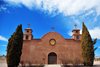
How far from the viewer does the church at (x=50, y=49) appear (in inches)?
904

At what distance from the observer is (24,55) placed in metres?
23.1

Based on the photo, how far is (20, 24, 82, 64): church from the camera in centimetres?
2295

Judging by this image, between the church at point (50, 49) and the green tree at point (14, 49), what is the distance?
598 centimetres

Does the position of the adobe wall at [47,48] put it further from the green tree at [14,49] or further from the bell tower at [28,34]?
the green tree at [14,49]

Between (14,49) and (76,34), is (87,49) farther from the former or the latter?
(14,49)

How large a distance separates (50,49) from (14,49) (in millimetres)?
9318

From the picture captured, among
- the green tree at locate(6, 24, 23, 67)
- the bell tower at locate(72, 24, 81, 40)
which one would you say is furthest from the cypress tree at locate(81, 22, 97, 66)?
the green tree at locate(6, 24, 23, 67)

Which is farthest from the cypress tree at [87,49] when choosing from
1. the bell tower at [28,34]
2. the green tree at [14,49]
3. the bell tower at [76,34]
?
the bell tower at [28,34]

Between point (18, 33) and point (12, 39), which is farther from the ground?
point (18, 33)

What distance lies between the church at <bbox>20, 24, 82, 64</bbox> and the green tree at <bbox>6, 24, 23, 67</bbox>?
19.6 ft

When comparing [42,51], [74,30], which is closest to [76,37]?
[74,30]

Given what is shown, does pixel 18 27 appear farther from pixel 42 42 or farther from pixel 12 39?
pixel 42 42

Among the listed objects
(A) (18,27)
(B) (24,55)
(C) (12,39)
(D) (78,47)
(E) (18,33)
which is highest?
(A) (18,27)

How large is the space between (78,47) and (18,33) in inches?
602
